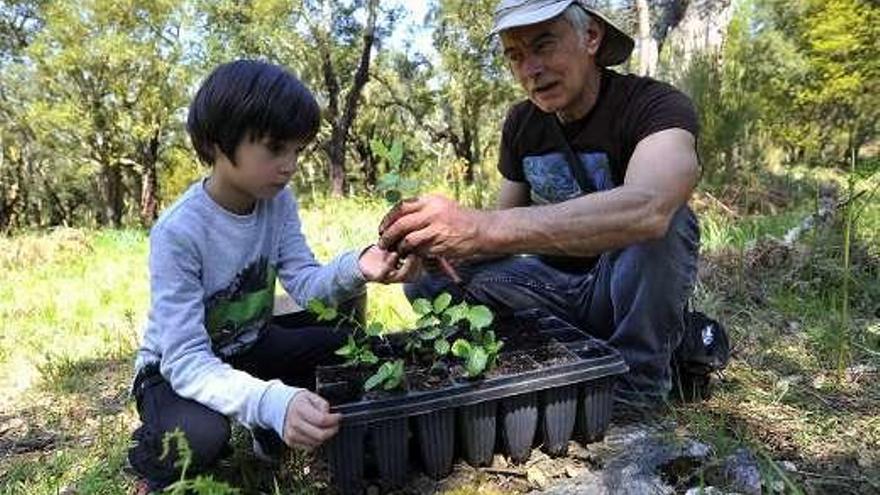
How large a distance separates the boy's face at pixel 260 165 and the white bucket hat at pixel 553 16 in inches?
27.5

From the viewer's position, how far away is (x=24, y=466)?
2027mm

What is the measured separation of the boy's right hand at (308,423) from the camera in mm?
1429

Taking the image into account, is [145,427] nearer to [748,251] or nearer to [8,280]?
[748,251]

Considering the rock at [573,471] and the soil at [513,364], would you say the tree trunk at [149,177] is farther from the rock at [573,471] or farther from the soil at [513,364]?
the rock at [573,471]

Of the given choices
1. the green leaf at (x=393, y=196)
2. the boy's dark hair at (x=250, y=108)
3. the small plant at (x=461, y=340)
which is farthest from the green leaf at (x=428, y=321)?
the boy's dark hair at (x=250, y=108)

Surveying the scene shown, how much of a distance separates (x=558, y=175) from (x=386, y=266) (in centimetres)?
74

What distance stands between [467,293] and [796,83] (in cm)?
2543

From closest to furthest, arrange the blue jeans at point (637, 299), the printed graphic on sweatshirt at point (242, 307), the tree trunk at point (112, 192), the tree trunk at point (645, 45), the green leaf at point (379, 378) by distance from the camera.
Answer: the green leaf at point (379, 378) → the printed graphic on sweatshirt at point (242, 307) → the blue jeans at point (637, 299) → the tree trunk at point (645, 45) → the tree trunk at point (112, 192)

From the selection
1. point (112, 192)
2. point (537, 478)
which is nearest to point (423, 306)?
point (537, 478)

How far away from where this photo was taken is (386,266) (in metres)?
1.85

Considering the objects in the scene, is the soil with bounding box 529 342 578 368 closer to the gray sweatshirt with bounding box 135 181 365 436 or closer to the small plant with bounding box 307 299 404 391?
the small plant with bounding box 307 299 404 391

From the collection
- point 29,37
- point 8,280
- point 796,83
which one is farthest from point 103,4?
point 796,83

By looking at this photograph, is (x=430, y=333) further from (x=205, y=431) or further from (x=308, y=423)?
(x=205, y=431)

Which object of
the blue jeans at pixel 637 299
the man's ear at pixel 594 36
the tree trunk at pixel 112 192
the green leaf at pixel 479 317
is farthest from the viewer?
the tree trunk at pixel 112 192
